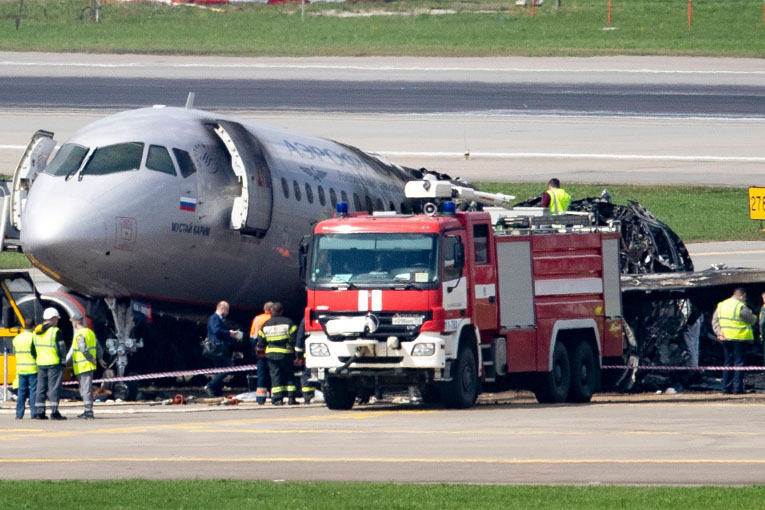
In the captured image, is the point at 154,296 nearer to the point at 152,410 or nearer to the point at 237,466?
the point at 152,410

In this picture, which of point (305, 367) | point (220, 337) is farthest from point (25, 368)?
point (305, 367)

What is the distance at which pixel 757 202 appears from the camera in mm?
44188

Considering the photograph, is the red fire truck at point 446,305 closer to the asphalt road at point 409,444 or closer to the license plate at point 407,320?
the license plate at point 407,320

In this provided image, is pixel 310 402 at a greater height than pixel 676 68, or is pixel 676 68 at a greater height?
pixel 676 68

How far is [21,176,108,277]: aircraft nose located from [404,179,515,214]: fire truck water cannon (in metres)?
6.20

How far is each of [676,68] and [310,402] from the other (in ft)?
185

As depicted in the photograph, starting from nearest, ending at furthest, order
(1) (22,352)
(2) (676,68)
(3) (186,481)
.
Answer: (3) (186,481) < (1) (22,352) < (2) (676,68)

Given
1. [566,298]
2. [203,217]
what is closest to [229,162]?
[203,217]

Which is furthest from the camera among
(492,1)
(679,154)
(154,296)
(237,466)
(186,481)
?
(492,1)

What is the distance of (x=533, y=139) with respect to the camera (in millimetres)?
64688

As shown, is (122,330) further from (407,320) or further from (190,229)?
(407,320)

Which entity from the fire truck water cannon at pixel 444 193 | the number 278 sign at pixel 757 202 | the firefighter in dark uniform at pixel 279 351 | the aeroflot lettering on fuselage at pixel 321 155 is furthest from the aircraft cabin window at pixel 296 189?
the number 278 sign at pixel 757 202

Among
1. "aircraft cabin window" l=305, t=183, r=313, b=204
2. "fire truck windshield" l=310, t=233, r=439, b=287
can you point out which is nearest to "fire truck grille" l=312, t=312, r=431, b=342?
"fire truck windshield" l=310, t=233, r=439, b=287

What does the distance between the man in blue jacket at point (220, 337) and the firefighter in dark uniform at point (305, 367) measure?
1522 mm
